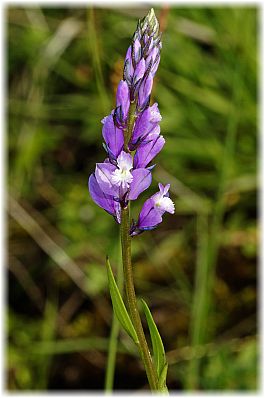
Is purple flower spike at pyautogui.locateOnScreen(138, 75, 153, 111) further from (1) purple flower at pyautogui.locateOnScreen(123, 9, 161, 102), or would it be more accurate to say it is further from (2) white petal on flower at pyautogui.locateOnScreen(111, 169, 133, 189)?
(2) white petal on flower at pyautogui.locateOnScreen(111, 169, 133, 189)

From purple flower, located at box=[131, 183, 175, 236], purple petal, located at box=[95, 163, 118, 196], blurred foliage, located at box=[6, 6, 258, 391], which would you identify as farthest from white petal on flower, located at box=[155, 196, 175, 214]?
blurred foliage, located at box=[6, 6, 258, 391]

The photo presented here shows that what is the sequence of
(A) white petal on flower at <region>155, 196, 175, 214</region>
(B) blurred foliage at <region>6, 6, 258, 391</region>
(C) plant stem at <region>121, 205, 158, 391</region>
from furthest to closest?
(B) blurred foliage at <region>6, 6, 258, 391</region> < (A) white petal on flower at <region>155, 196, 175, 214</region> < (C) plant stem at <region>121, 205, 158, 391</region>

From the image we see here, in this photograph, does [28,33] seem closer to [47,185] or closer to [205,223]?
[47,185]

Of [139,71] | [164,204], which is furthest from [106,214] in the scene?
[139,71]

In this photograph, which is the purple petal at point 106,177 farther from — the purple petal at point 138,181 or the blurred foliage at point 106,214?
the blurred foliage at point 106,214

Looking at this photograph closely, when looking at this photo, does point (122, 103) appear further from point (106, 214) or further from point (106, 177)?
point (106, 214)

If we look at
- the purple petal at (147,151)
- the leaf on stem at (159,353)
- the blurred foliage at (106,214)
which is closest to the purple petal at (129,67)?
the purple petal at (147,151)
